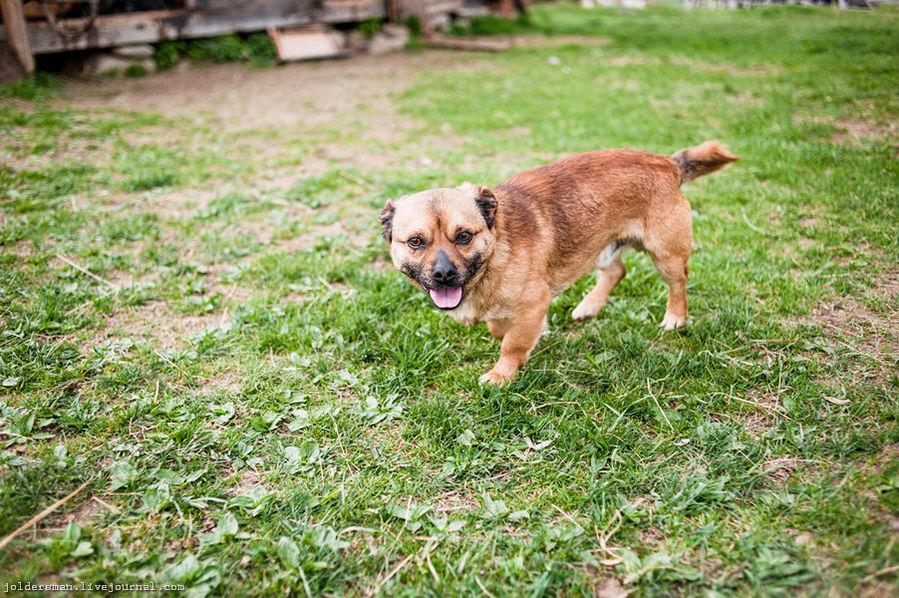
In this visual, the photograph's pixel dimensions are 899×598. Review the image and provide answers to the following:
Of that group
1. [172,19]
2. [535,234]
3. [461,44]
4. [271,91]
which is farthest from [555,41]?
[535,234]

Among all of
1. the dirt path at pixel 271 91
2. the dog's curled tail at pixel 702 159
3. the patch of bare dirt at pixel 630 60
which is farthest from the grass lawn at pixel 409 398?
the patch of bare dirt at pixel 630 60

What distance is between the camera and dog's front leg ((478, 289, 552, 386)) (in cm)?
342

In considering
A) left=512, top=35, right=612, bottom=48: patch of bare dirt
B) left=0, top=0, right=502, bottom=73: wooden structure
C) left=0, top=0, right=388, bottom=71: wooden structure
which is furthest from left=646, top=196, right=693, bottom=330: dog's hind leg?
left=512, top=35, right=612, bottom=48: patch of bare dirt

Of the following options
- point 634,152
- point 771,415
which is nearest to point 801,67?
point 634,152

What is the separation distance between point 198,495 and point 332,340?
1411mm

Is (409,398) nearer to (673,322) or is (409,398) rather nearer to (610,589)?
(610,589)

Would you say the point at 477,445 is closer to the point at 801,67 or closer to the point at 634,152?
the point at 634,152

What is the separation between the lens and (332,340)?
3818 mm

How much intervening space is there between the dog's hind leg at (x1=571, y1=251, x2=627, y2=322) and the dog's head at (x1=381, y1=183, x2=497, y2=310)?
1.16m

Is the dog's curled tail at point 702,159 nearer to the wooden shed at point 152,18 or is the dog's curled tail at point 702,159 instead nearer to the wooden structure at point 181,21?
the wooden shed at point 152,18

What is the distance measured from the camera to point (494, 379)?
136 inches

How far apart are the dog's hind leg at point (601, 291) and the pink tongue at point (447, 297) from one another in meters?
1.26

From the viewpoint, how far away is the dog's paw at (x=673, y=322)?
3.91 meters

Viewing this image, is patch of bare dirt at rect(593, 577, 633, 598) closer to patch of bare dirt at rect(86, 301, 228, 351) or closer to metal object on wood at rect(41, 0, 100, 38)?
patch of bare dirt at rect(86, 301, 228, 351)
